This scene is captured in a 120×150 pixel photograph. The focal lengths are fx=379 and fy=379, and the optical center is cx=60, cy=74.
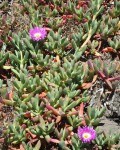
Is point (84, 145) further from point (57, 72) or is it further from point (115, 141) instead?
point (57, 72)

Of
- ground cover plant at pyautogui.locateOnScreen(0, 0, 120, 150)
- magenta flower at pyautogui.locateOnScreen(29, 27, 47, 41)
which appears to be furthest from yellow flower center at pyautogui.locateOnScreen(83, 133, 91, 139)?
magenta flower at pyautogui.locateOnScreen(29, 27, 47, 41)

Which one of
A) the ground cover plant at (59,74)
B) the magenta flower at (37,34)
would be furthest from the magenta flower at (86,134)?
the magenta flower at (37,34)

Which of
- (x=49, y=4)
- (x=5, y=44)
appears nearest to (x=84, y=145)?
(x=5, y=44)

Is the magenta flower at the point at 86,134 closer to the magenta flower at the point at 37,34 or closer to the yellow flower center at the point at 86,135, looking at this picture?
the yellow flower center at the point at 86,135

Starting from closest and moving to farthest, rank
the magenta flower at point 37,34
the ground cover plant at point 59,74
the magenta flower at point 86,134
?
the magenta flower at point 86,134 < the ground cover plant at point 59,74 < the magenta flower at point 37,34

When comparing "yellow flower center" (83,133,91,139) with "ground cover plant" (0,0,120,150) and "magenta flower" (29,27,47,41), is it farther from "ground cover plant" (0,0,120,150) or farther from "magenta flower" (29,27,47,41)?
"magenta flower" (29,27,47,41)

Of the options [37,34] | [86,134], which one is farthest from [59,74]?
[86,134]

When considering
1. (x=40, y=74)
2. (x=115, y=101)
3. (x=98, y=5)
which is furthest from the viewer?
(x=98, y=5)
